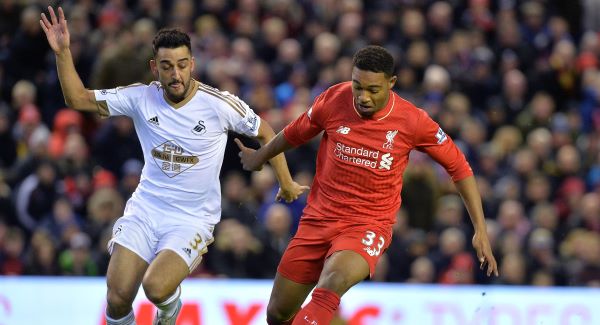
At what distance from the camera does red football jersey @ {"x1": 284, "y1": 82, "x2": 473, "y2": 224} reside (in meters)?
9.83

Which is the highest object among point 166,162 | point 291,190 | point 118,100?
point 118,100

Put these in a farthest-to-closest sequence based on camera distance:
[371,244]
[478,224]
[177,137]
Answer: [177,137]
[478,224]
[371,244]

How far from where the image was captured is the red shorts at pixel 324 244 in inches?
383

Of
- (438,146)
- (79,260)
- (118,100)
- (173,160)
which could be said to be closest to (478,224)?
(438,146)

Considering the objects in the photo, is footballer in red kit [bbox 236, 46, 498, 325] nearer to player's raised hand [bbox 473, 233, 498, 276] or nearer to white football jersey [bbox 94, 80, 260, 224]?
player's raised hand [bbox 473, 233, 498, 276]

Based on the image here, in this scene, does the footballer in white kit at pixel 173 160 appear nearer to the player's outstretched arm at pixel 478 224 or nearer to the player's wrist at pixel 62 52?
the player's wrist at pixel 62 52

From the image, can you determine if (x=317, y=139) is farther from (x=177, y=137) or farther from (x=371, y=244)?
(x=371, y=244)

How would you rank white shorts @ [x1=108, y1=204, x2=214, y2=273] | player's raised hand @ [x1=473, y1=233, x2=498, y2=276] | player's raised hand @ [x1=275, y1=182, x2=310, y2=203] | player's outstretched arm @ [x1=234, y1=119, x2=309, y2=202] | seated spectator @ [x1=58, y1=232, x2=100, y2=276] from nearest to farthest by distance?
player's raised hand @ [x1=473, y1=233, x2=498, y2=276] < white shorts @ [x1=108, y1=204, x2=214, y2=273] < player's outstretched arm @ [x1=234, y1=119, x2=309, y2=202] < player's raised hand @ [x1=275, y1=182, x2=310, y2=203] < seated spectator @ [x1=58, y1=232, x2=100, y2=276]

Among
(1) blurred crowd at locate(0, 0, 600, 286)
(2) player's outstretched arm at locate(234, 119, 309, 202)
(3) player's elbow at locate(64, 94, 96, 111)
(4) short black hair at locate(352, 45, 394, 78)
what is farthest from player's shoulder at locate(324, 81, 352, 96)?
(1) blurred crowd at locate(0, 0, 600, 286)

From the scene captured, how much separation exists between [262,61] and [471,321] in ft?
17.1

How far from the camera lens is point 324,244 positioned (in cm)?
1001

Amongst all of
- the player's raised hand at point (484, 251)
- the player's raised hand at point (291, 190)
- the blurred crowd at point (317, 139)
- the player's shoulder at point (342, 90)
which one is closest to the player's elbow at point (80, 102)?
the player's raised hand at point (291, 190)

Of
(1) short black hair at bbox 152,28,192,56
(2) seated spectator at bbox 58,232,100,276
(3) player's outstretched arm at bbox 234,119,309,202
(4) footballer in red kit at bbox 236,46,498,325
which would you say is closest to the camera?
(4) footballer in red kit at bbox 236,46,498,325

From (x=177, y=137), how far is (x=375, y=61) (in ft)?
5.51
